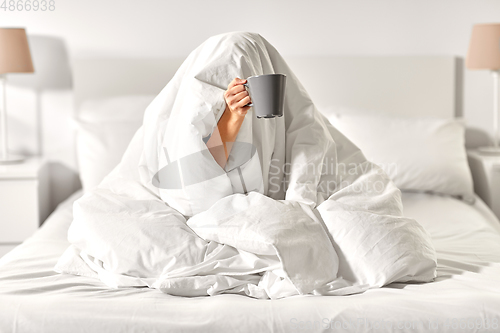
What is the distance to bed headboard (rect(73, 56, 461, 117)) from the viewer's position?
257 cm

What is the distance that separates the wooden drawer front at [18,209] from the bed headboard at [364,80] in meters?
0.64

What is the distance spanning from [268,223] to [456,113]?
191 centimetres

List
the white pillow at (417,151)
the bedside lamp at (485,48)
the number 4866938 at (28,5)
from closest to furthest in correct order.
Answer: the white pillow at (417,151) → the bedside lamp at (485,48) → the number 4866938 at (28,5)

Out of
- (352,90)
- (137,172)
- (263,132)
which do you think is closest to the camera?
(263,132)

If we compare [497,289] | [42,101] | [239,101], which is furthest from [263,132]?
[42,101]

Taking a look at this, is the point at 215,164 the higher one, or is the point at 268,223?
the point at 215,164

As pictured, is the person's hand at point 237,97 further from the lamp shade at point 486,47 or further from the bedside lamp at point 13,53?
the lamp shade at point 486,47

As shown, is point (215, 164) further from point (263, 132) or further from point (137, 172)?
point (137, 172)

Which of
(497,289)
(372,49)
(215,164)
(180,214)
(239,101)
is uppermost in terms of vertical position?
(372,49)

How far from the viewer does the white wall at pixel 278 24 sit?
102 inches

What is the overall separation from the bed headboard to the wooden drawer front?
25.0 inches

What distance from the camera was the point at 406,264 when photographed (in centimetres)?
116

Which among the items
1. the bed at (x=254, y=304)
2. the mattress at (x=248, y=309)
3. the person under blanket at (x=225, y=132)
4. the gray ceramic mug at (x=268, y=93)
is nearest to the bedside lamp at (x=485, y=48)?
the bed at (x=254, y=304)

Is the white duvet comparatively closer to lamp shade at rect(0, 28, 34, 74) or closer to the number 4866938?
lamp shade at rect(0, 28, 34, 74)
